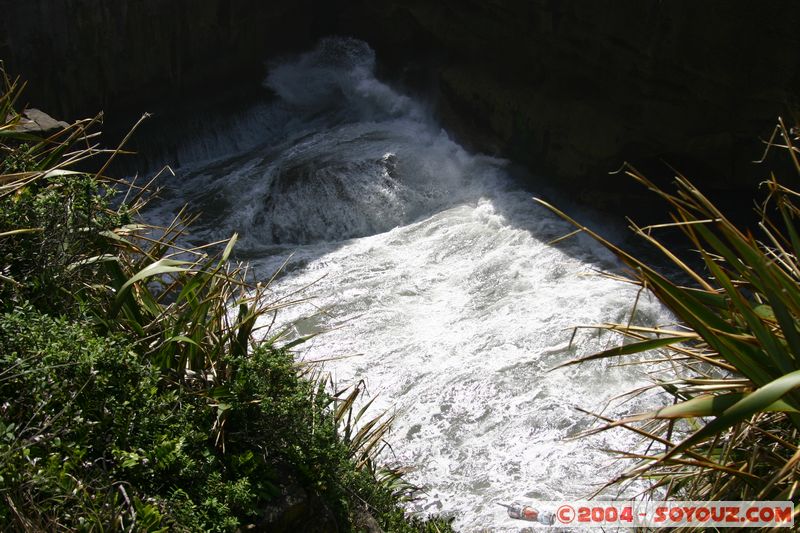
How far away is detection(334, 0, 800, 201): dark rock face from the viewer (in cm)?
931

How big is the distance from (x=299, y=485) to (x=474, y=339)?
486cm

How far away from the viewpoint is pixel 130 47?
12.3 meters

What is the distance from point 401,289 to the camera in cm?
911

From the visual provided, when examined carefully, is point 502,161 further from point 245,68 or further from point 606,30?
point 245,68

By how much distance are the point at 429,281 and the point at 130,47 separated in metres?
6.53

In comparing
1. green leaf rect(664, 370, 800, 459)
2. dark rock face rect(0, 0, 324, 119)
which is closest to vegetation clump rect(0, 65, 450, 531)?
green leaf rect(664, 370, 800, 459)

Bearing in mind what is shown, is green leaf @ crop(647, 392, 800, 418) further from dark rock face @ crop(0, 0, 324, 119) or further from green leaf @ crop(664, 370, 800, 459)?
dark rock face @ crop(0, 0, 324, 119)

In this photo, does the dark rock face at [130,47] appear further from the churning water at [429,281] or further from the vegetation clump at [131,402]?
the vegetation clump at [131,402]

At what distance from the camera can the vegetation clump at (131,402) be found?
2.68 m

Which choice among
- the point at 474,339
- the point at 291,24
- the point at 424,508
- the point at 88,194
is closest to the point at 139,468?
the point at 88,194

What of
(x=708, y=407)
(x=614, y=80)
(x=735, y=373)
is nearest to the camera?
(x=708, y=407)

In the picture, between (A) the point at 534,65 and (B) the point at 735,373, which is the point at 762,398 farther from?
(A) the point at 534,65

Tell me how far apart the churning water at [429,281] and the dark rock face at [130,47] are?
0.96 metres

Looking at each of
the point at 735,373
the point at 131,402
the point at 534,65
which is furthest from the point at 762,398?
the point at 534,65
